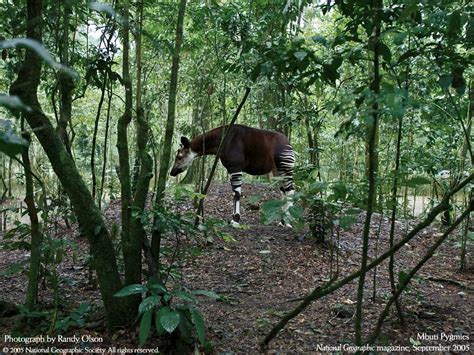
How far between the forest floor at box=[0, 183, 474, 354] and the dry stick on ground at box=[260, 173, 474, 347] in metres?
0.48

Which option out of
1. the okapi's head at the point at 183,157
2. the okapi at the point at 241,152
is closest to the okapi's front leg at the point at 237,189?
the okapi at the point at 241,152

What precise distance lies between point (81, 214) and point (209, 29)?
149 inches

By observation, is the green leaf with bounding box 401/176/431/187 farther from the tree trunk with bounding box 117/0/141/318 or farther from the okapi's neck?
the okapi's neck

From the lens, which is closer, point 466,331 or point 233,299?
point 466,331

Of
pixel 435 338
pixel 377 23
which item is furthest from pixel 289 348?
pixel 377 23

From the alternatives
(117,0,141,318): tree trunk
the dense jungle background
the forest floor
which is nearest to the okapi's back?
the forest floor

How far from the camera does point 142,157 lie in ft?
9.92

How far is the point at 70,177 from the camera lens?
275 cm

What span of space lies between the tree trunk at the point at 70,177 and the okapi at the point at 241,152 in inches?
161

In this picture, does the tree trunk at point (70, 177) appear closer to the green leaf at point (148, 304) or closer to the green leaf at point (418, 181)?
the green leaf at point (148, 304)

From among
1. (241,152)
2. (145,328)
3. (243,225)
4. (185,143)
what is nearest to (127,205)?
(145,328)

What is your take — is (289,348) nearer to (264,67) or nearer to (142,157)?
(142,157)

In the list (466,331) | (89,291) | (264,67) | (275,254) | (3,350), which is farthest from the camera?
(275,254)

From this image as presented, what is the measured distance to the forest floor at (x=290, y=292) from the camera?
10.2 feet
